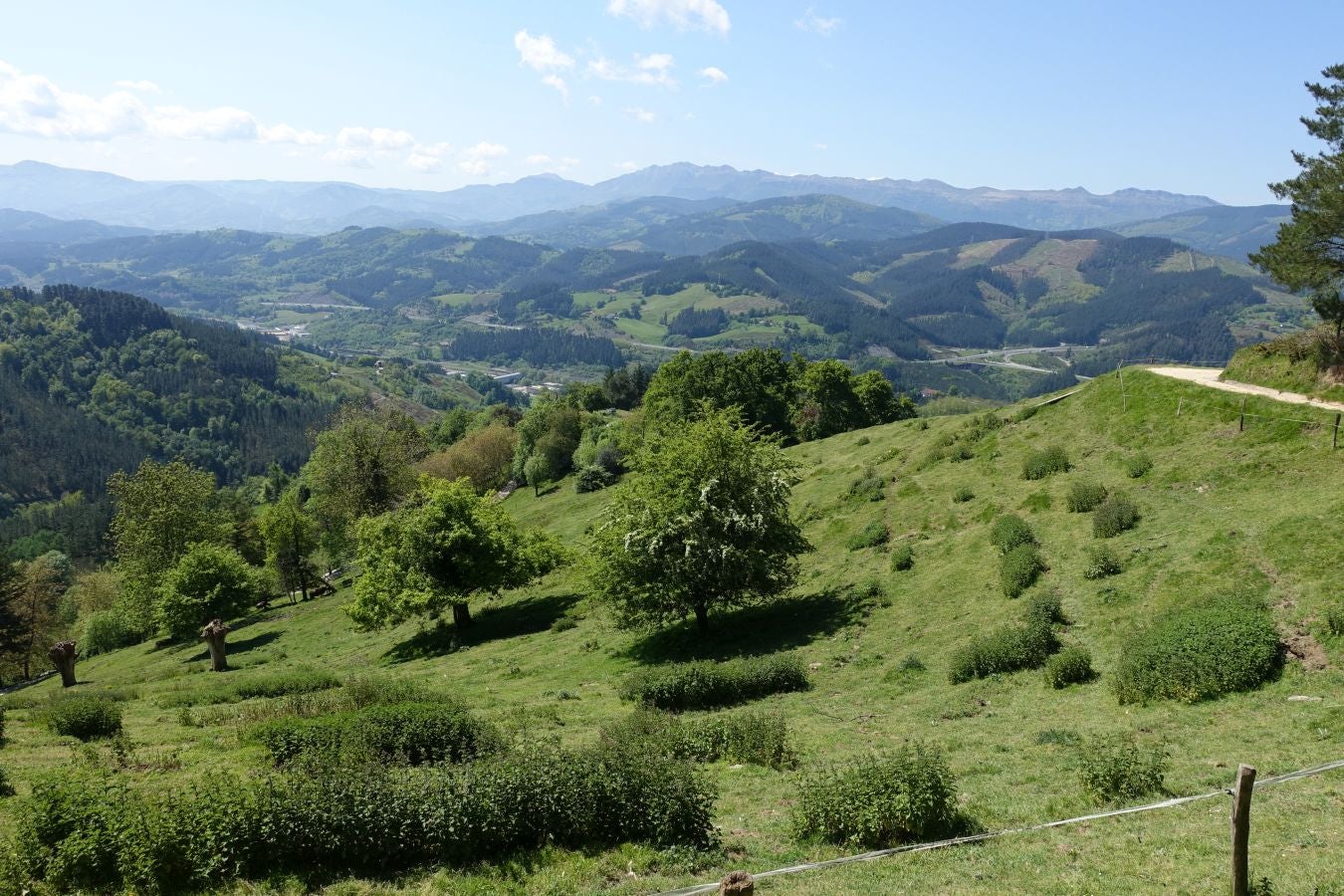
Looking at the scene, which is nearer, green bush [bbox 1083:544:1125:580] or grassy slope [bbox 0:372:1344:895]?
grassy slope [bbox 0:372:1344:895]

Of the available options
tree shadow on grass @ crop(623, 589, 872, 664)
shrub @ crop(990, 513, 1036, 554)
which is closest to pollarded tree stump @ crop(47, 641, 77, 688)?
tree shadow on grass @ crop(623, 589, 872, 664)

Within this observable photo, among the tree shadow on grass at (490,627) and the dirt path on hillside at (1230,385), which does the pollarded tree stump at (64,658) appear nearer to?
the tree shadow on grass at (490,627)

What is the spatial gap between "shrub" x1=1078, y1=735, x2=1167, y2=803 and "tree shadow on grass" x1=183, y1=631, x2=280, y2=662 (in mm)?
57900

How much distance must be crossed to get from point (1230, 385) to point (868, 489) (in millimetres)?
21037

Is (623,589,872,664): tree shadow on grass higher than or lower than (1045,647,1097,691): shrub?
lower

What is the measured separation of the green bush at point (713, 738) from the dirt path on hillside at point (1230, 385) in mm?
32022

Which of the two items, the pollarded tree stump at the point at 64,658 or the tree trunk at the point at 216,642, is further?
the tree trunk at the point at 216,642

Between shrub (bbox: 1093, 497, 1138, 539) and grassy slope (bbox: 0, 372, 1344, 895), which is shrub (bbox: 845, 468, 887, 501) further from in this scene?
shrub (bbox: 1093, 497, 1138, 539)

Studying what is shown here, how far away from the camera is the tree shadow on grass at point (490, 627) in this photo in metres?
44.4

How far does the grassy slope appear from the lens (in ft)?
42.5

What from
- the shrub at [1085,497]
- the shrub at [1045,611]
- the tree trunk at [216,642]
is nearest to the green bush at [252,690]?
the tree trunk at [216,642]

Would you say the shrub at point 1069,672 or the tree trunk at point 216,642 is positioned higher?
the shrub at point 1069,672

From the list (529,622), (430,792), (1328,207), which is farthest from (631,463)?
(1328,207)

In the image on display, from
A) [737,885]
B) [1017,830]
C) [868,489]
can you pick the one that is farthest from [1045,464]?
[737,885]
